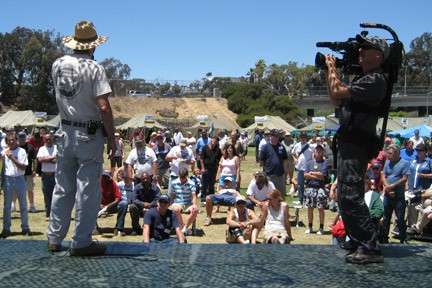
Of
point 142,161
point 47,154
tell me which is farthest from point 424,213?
point 47,154

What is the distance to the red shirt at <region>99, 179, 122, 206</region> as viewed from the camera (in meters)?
10.7

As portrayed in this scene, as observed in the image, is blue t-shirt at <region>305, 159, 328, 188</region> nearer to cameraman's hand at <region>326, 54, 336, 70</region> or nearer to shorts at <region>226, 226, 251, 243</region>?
shorts at <region>226, 226, 251, 243</region>

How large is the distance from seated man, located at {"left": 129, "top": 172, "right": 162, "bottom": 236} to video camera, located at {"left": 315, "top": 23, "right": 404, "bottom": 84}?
6.98 meters

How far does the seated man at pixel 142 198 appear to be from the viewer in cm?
1047

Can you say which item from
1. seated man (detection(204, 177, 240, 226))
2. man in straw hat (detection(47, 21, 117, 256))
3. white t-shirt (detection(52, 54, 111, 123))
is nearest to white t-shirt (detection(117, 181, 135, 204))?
seated man (detection(204, 177, 240, 226))

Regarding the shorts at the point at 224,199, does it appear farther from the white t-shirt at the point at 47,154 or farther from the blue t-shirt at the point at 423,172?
the blue t-shirt at the point at 423,172

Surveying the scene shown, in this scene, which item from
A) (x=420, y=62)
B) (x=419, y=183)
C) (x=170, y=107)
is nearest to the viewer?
(x=419, y=183)

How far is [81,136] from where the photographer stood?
12.8ft

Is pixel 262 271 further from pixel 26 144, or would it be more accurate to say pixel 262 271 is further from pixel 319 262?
Answer: pixel 26 144

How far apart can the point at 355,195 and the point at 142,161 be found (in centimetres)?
879

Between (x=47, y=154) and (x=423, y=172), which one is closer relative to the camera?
(x=423, y=172)

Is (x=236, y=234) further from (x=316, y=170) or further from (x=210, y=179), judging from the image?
(x=210, y=179)

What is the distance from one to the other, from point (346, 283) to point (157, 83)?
251 ft

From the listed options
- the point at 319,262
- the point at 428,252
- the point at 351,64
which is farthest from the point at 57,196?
the point at 428,252
